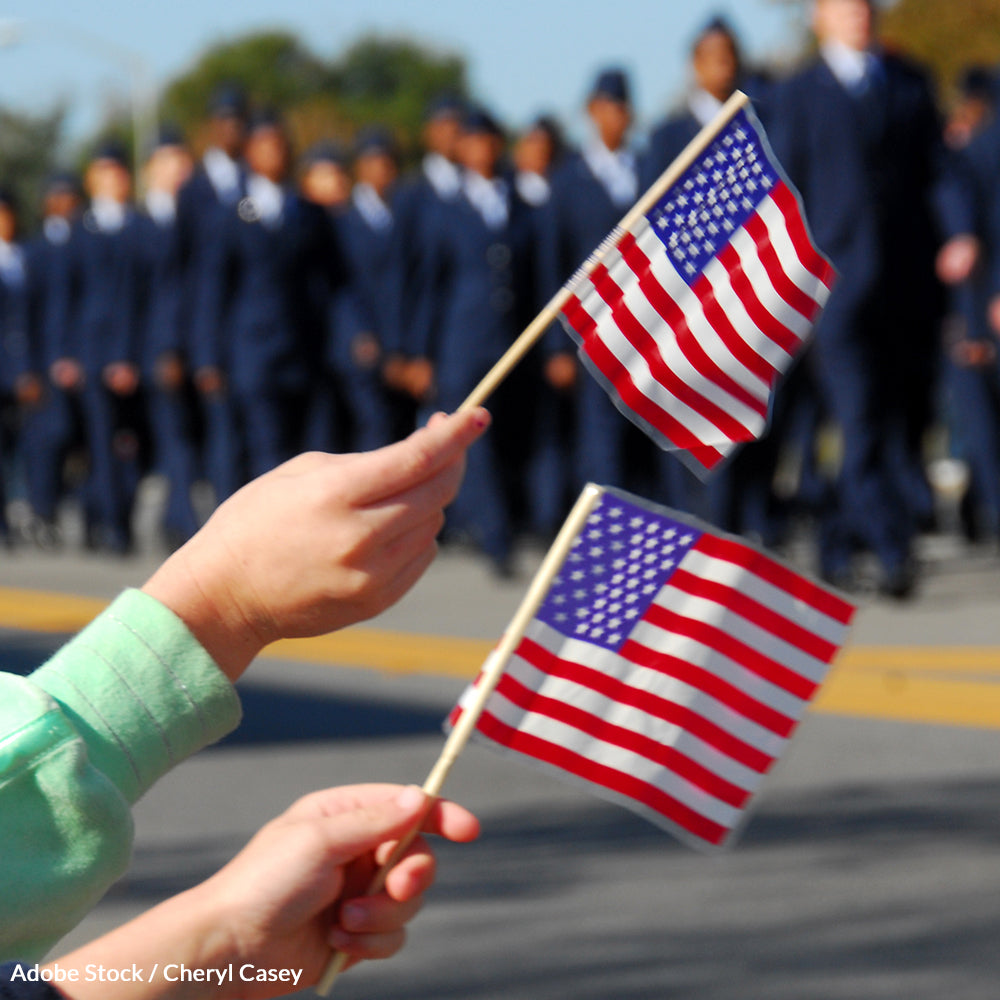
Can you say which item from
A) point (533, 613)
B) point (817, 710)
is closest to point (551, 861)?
point (817, 710)

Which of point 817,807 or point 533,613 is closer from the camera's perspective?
point 533,613

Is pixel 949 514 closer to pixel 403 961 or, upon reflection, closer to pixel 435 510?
pixel 403 961

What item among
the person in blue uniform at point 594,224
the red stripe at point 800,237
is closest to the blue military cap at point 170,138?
the person in blue uniform at point 594,224

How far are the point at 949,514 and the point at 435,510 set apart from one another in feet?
42.2

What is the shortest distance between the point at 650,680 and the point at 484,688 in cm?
33

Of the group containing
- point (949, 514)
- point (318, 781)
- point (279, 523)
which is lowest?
point (949, 514)

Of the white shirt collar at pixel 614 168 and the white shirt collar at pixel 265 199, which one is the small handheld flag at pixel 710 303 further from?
the white shirt collar at pixel 265 199

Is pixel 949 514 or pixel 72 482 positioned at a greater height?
pixel 949 514

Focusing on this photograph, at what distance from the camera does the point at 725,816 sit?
2.24m

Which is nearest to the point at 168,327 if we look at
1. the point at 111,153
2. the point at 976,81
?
the point at 111,153

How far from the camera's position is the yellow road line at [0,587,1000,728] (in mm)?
6266

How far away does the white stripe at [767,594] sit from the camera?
2.23 metres

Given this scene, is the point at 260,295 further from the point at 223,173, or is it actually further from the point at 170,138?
the point at 170,138

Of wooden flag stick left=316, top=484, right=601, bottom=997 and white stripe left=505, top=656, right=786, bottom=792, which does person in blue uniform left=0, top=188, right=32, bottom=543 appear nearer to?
white stripe left=505, top=656, right=786, bottom=792
